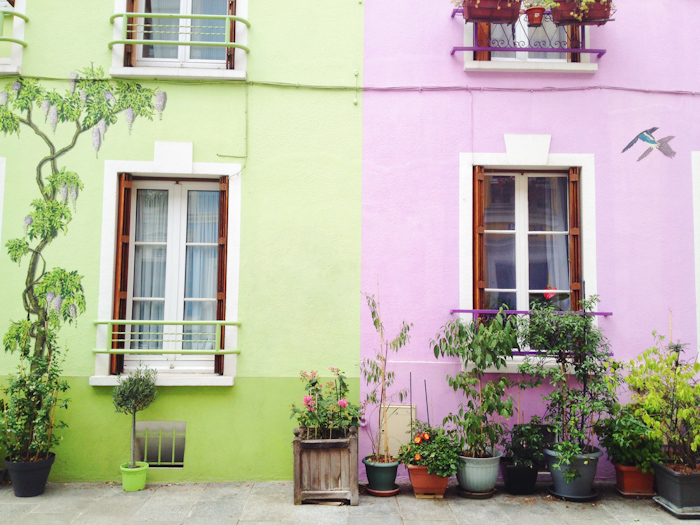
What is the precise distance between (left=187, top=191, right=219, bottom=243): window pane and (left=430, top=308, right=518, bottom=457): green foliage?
2514mm

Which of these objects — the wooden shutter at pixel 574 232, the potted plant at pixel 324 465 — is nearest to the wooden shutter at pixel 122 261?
the potted plant at pixel 324 465

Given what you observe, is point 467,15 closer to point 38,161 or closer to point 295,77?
point 295,77

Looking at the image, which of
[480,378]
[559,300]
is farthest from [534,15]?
[480,378]

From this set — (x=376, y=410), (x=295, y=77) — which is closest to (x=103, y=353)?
(x=376, y=410)

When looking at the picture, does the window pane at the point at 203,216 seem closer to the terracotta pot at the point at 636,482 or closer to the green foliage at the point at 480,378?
the green foliage at the point at 480,378

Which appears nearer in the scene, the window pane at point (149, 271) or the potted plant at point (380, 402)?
the potted plant at point (380, 402)

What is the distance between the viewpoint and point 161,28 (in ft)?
20.8

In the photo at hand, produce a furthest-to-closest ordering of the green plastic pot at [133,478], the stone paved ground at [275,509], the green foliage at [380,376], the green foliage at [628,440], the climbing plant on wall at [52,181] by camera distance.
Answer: the climbing plant on wall at [52,181] < the green foliage at [380,376] < the green plastic pot at [133,478] < the green foliage at [628,440] < the stone paved ground at [275,509]

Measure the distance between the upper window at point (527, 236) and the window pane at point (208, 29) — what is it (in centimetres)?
297

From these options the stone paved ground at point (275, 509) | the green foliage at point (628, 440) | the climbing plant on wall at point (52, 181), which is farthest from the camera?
the climbing plant on wall at point (52, 181)

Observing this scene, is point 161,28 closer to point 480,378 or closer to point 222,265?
point 222,265

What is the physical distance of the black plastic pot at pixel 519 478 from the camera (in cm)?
538

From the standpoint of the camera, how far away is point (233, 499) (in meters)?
5.27

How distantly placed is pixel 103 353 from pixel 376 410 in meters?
2.68
